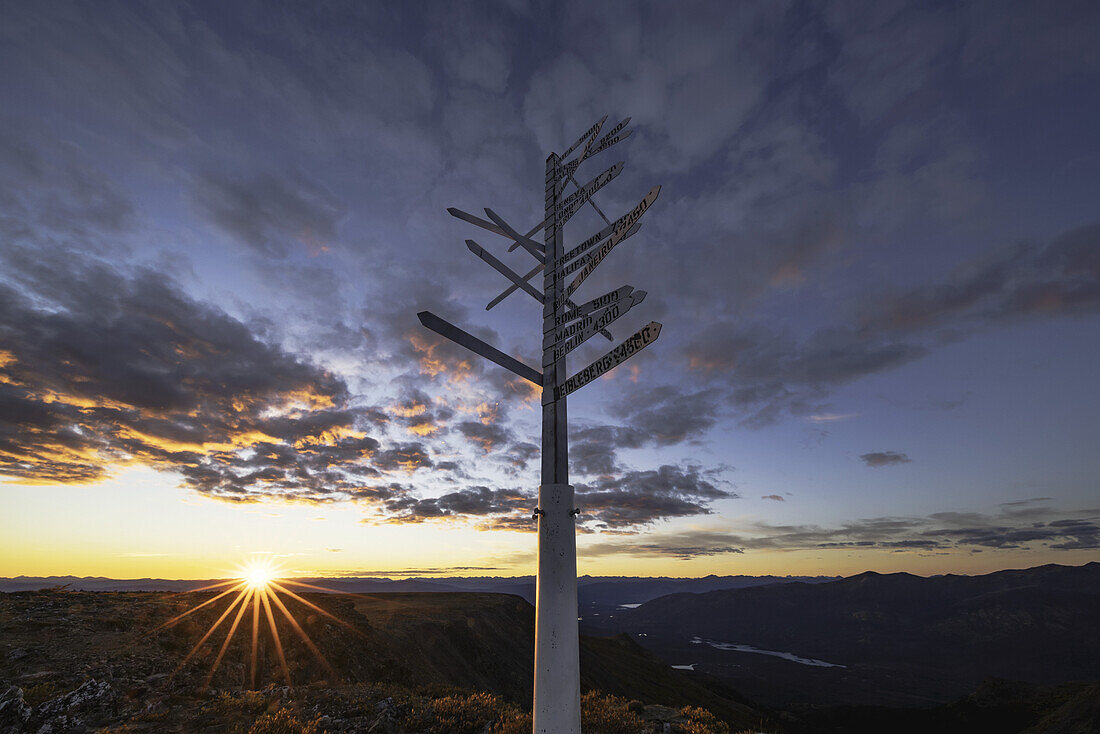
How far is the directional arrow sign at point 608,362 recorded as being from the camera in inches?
216

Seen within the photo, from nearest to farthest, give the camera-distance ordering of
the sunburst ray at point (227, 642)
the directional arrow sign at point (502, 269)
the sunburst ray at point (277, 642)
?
the directional arrow sign at point (502, 269) → the sunburst ray at point (227, 642) → the sunburst ray at point (277, 642)

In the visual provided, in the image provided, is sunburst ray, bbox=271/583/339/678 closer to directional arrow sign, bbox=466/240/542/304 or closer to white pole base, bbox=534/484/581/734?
white pole base, bbox=534/484/581/734

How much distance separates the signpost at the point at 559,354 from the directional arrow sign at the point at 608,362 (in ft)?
0.04

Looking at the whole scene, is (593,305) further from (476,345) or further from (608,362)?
(476,345)

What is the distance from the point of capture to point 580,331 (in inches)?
255

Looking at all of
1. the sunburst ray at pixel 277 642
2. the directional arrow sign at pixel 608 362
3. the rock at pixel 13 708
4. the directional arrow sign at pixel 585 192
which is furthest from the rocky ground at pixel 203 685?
the directional arrow sign at pixel 585 192

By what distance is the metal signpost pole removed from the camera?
564 cm

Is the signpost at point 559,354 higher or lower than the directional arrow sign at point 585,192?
lower

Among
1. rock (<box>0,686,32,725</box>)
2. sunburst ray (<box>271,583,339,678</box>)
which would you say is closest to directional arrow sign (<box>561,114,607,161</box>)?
rock (<box>0,686,32,725</box>)

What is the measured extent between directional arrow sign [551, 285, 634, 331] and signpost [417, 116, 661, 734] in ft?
0.04

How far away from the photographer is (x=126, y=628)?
18.2 metres

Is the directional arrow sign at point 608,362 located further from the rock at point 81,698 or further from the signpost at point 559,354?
the rock at point 81,698

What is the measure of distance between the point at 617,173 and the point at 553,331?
8.51ft

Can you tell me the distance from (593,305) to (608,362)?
0.97 meters
